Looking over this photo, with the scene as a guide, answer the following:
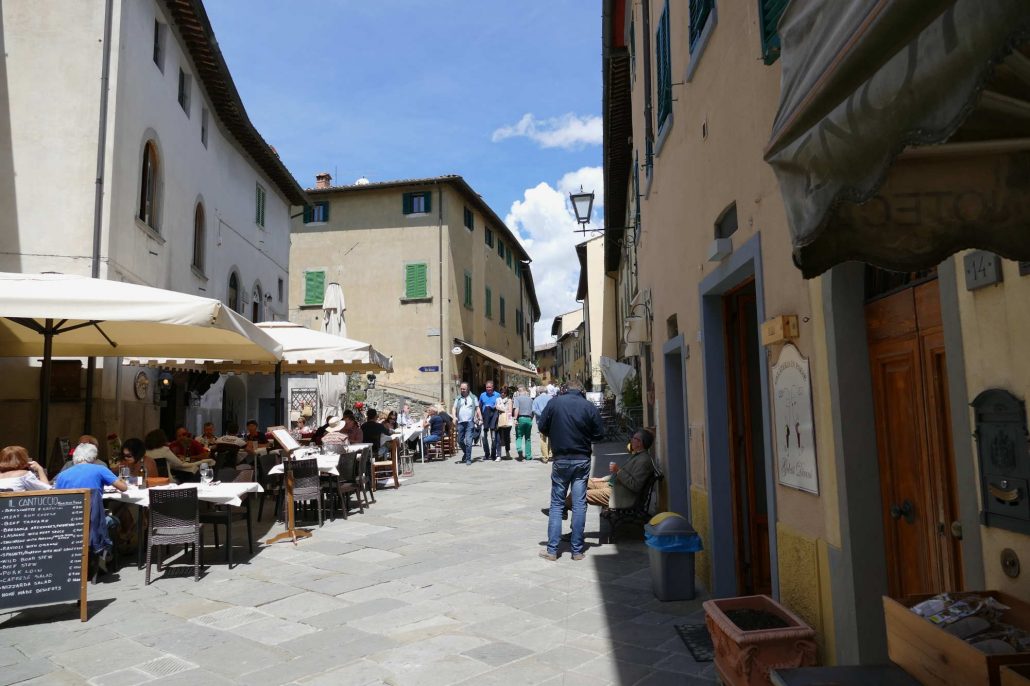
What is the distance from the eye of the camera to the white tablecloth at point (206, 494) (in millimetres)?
Result: 6398

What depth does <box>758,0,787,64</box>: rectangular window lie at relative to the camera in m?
3.74

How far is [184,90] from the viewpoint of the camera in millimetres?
13648

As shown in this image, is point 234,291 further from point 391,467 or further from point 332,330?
point 391,467

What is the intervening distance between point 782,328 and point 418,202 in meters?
23.5

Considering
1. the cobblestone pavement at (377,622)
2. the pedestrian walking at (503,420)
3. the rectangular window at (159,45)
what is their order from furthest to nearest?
the pedestrian walking at (503,420) → the rectangular window at (159,45) → the cobblestone pavement at (377,622)

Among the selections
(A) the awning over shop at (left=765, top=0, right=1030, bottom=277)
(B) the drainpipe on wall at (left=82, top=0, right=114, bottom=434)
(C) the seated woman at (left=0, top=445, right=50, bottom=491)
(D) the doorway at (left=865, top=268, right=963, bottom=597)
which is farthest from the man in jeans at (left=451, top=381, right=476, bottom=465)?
(A) the awning over shop at (left=765, top=0, right=1030, bottom=277)

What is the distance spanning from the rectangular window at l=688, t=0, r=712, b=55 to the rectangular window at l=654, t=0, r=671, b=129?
0.96 m

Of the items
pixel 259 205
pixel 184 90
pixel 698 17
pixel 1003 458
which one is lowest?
pixel 1003 458

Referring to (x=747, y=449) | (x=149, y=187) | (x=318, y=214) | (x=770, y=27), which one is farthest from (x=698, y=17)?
(x=318, y=214)

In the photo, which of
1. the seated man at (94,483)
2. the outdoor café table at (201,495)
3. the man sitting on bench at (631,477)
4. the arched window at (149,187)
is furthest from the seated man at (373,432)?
the seated man at (94,483)

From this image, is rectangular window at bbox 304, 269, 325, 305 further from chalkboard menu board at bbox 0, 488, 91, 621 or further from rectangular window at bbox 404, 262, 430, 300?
chalkboard menu board at bbox 0, 488, 91, 621

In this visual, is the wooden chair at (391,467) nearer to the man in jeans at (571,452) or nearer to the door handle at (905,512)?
the man in jeans at (571,452)

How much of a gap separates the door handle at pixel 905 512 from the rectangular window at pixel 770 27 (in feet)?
7.43

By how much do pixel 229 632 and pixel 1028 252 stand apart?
4.93 m
